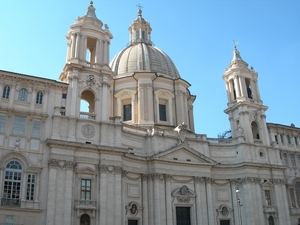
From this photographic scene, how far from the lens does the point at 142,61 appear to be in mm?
47375

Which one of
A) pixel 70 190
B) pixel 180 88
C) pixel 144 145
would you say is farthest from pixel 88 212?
pixel 180 88

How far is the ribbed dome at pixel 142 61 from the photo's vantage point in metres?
47.1

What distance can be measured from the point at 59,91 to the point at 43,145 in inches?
226

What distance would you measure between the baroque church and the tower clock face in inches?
4.1

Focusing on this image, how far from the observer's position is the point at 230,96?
47.9 m

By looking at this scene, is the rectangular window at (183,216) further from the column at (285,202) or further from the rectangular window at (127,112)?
the rectangular window at (127,112)

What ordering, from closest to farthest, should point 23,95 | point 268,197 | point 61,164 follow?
point 61,164 → point 23,95 → point 268,197

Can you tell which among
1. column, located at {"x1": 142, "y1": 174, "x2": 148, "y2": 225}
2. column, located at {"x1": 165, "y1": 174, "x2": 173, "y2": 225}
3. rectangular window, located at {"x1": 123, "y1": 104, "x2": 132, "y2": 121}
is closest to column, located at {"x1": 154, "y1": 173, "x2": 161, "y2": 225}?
column, located at {"x1": 142, "y1": 174, "x2": 148, "y2": 225}

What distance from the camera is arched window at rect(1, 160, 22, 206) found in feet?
94.0

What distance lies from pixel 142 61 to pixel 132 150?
14.6 metres

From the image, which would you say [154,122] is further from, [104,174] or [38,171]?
[38,171]

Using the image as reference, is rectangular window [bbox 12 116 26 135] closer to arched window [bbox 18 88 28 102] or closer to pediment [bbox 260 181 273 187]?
arched window [bbox 18 88 28 102]


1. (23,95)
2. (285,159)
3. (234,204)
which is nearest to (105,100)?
(23,95)

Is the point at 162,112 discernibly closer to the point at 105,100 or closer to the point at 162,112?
the point at 162,112
